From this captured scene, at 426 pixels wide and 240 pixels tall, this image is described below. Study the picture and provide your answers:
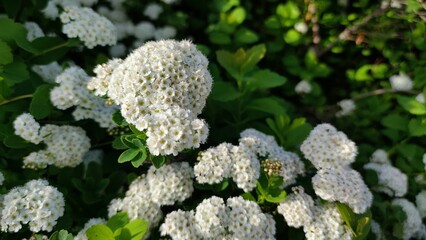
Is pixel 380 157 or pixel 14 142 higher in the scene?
pixel 14 142

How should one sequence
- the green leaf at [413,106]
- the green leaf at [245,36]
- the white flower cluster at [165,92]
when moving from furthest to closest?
the green leaf at [245,36] < the green leaf at [413,106] < the white flower cluster at [165,92]

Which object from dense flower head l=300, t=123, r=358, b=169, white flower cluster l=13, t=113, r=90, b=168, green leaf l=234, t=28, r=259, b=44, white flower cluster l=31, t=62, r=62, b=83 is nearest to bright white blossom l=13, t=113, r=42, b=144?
white flower cluster l=13, t=113, r=90, b=168

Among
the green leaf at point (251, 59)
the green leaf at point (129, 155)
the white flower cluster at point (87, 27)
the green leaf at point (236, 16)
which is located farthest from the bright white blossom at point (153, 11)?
the green leaf at point (129, 155)

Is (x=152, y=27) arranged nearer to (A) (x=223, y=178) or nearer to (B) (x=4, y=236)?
(A) (x=223, y=178)

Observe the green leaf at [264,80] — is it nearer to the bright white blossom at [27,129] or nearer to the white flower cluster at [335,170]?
the white flower cluster at [335,170]

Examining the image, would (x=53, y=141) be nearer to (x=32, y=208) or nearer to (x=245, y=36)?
(x=32, y=208)

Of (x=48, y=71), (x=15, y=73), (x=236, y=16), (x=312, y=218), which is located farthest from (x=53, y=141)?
(x=236, y=16)

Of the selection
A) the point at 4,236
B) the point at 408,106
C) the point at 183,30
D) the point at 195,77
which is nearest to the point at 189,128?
the point at 195,77
